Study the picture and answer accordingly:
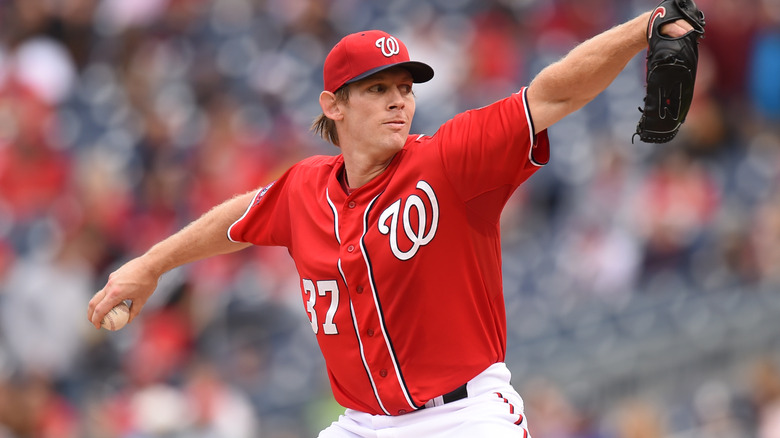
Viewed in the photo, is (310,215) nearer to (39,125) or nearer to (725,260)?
(725,260)

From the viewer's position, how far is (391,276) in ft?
13.9

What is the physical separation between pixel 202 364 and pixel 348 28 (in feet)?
15.4

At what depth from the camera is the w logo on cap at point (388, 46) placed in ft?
14.3

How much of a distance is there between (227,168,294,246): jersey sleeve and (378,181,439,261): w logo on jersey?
696 mm

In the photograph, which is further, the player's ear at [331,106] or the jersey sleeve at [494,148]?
the player's ear at [331,106]

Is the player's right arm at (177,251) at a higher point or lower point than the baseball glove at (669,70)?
higher

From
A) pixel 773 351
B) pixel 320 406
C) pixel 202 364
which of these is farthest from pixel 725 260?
pixel 202 364

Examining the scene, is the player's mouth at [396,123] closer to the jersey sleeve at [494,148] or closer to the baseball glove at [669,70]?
the jersey sleeve at [494,148]

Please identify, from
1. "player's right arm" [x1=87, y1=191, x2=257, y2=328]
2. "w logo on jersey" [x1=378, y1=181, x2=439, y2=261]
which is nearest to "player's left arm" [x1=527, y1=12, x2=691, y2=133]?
"w logo on jersey" [x1=378, y1=181, x2=439, y2=261]

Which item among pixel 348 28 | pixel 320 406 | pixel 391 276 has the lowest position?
pixel 391 276

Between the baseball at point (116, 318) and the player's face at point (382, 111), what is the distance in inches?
49.5

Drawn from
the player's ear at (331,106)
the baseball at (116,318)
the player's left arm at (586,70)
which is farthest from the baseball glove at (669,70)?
the baseball at (116,318)

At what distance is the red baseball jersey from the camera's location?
4.08 metres

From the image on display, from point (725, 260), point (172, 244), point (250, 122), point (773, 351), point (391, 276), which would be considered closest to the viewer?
point (391, 276)
